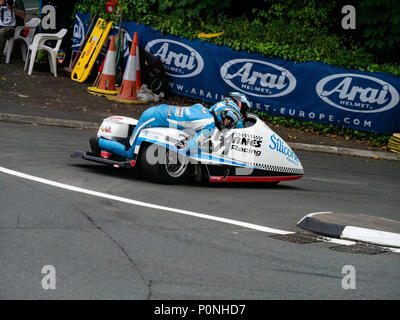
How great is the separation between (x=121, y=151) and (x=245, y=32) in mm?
9727

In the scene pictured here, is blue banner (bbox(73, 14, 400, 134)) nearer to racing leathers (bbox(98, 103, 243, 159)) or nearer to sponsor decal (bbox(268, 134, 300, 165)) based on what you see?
sponsor decal (bbox(268, 134, 300, 165))

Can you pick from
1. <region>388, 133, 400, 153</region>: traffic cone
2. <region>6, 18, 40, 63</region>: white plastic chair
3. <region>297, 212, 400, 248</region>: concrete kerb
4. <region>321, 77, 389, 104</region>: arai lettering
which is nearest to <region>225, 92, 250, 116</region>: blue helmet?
<region>297, 212, 400, 248</region>: concrete kerb

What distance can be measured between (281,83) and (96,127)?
551cm

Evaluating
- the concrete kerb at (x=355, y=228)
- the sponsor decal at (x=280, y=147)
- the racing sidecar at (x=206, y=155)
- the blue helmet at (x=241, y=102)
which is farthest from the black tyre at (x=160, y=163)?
the concrete kerb at (x=355, y=228)

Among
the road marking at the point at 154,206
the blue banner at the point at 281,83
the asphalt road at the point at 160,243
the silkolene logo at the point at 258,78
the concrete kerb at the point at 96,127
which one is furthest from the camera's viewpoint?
the silkolene logo at the point at 258,78

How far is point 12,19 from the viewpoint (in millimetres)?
19156

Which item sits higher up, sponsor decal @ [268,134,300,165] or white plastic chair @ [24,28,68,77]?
white plastic chair @ [24,28,68,77]

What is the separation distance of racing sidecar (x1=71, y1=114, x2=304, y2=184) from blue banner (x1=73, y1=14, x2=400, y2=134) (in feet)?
21.9

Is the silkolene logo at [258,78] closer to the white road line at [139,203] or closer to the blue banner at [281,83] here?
the blue banner at [281,83]

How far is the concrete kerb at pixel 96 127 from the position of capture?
13594mm

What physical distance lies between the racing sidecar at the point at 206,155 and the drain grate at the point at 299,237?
257 cm

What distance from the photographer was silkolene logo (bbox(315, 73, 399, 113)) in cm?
1681

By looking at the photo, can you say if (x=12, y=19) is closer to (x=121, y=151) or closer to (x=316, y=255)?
(x=121, y=151)

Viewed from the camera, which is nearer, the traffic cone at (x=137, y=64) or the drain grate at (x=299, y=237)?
the drain grate at (x=299, y=237)
